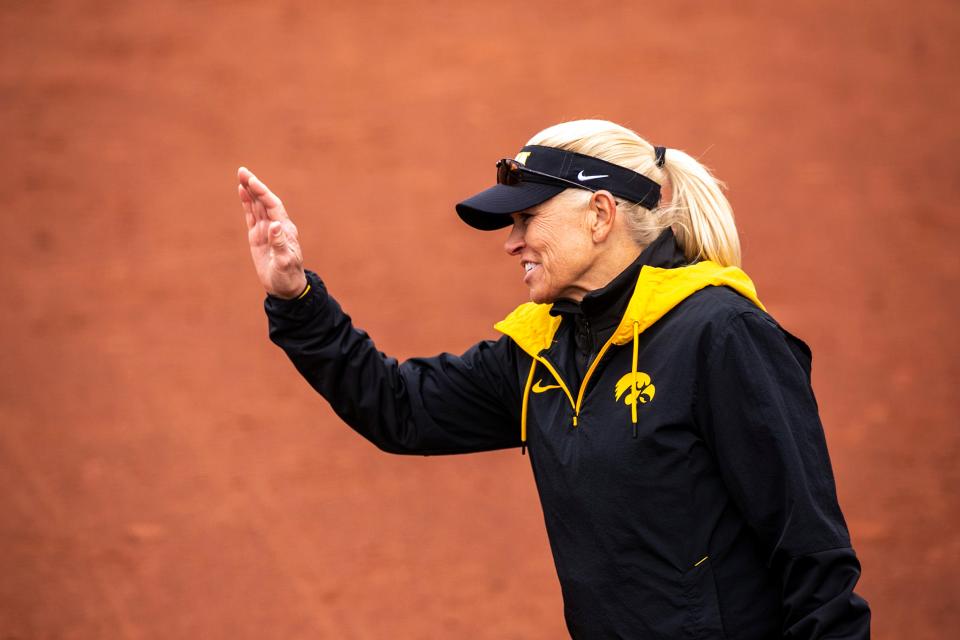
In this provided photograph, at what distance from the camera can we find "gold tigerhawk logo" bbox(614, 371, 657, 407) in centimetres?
210

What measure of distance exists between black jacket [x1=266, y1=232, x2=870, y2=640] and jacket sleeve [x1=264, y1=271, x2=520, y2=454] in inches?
11.5

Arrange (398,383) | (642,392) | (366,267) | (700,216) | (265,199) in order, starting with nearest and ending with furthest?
(642,392) < (700,216) < (265,199) < (398,383) < (366,267)

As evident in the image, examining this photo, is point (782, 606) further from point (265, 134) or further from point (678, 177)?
point (265, 134)

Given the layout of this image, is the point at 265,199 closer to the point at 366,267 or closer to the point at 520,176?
the point at 520,176

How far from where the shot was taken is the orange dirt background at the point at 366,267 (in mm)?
5645

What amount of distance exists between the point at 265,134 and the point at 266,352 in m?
1.59

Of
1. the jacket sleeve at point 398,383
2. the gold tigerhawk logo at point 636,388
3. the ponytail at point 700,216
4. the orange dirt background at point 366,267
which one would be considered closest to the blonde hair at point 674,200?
the ponytail at point 700,216

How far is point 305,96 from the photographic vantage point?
7500 mm

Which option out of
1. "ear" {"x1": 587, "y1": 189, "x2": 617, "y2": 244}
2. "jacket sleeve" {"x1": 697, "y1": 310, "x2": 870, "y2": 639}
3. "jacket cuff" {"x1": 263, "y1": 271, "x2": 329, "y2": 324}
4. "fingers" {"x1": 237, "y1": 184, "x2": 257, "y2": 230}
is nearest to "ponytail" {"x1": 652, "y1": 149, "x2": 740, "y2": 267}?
"ear" {"x1": 587, "y1": 189, "x2": 617, "y2": 244}

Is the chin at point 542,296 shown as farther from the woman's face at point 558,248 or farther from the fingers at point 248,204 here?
the fingers at point 248,204

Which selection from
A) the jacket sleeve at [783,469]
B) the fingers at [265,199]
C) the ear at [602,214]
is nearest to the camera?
the jacket sleeve at [783,469]

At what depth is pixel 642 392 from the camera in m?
2.11

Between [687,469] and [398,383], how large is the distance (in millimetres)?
805

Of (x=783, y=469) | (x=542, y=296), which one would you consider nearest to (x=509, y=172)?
(x=542, y=296)
